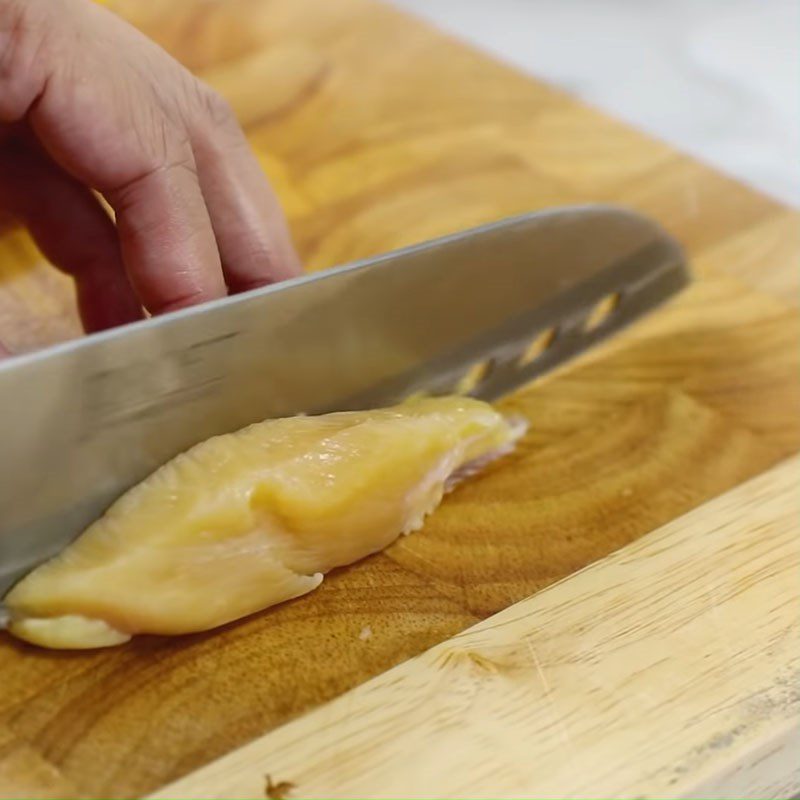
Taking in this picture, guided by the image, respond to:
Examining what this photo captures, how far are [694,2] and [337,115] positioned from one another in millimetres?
1188

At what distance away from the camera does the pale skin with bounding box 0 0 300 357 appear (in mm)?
1104

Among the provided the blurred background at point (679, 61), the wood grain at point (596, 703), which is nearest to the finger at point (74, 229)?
the wood grain at point (596, 703)

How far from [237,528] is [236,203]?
0.43 m

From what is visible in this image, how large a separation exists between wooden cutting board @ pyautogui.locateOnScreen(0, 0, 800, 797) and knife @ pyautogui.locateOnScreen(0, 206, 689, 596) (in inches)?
2.0

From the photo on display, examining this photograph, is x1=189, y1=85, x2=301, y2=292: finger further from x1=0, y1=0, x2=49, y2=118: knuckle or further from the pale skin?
x1=0, y1=0, x2=49, y2=118: knuckle

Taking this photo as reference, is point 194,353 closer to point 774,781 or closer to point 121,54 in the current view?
point 121,54

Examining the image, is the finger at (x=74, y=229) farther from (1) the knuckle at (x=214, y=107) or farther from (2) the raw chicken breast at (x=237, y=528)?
(2) the raw chicken breast at (x=237, y=528)

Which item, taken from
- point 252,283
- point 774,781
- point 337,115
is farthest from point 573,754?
point 337,115

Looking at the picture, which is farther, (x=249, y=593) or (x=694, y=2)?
(x=694, y=2)

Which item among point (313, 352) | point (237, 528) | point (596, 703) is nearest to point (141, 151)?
point (313, 352)

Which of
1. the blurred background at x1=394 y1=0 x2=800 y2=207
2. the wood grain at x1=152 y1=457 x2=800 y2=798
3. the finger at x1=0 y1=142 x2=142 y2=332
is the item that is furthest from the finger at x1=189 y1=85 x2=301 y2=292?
the blurred background at x1=394 y1=0 x2=800 y2=207

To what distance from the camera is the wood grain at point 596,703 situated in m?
0.86

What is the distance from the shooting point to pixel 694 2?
251cm

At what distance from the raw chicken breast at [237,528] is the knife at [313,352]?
0.11ft
